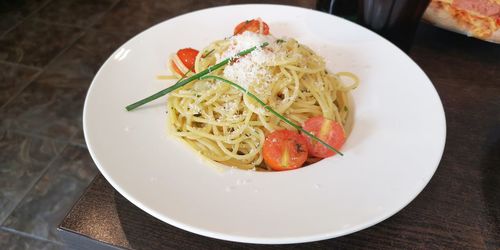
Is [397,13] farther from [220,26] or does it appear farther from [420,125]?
[220,26]

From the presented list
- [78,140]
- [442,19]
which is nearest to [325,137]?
[442,19]

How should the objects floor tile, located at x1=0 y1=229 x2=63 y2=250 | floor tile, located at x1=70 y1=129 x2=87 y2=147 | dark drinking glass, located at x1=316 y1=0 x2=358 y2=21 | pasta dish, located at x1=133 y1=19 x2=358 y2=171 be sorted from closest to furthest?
pasta dish, located at x1=133 y1=19 x2=358 y2=171 → dark drinking glass, located at x1=316 y1=0 x2=358 y2=21 → floor tile, located at x1=0 y1=229 x2=63 y2=250 → floor tile, located at x1=70 y1=129 x2=87 y2=147

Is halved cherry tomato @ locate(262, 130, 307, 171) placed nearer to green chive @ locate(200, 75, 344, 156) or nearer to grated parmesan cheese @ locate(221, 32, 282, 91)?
green chive @ locate(200, 75, 344, 156)

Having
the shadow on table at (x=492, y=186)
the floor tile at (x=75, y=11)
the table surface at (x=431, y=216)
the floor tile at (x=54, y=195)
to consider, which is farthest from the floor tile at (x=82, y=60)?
the shadow on table at (x=492, y=186)

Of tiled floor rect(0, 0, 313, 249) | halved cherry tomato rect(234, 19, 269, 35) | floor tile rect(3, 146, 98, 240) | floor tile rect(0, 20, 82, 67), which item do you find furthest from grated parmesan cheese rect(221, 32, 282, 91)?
floor tile rect(0, 20, 82, 67)

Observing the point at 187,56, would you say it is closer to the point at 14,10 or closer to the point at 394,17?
the point at 394,17

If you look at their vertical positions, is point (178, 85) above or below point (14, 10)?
above
